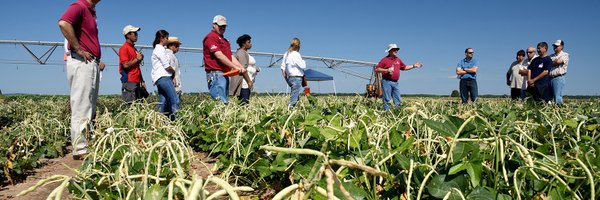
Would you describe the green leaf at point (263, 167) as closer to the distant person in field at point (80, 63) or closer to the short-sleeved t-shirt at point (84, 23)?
the distant person in field at point (80, 63)

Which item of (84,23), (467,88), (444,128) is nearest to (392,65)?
(467,88)

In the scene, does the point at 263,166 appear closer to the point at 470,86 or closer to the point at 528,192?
the point at 528,192

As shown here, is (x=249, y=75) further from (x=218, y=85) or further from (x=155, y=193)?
(x=155, y=193)

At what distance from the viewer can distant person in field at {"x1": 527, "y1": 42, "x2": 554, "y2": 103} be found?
23.8 ft

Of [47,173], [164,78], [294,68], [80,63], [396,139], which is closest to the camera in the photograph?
[396,139]

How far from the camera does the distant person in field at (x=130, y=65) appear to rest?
5.71m

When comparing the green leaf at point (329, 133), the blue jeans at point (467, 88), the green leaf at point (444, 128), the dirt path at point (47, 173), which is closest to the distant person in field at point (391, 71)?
the blue jeans at point (467, 88)

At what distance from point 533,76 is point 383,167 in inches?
275

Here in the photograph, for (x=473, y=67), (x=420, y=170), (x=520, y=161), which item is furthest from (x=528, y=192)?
(x=473, y=67)

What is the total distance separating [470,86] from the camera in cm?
891

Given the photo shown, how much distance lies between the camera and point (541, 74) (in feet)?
23.8

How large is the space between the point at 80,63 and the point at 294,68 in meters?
3.87

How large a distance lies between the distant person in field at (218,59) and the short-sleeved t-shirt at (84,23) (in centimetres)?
179

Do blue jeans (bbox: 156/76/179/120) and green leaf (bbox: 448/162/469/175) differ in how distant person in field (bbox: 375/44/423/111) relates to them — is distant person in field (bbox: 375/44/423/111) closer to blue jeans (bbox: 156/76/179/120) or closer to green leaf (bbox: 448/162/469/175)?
blue jeans (bbox: 156/76/179/120)
